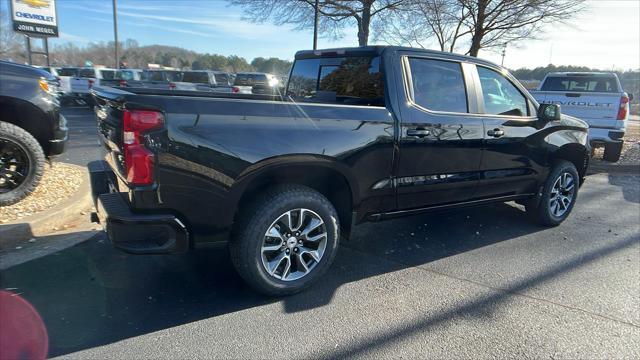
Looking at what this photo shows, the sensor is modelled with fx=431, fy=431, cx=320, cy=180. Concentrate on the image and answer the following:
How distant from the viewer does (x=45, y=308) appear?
2.96 metres

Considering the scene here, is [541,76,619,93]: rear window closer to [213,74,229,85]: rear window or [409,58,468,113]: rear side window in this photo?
[409,58,468,113]: rear side window

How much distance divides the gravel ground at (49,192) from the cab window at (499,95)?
4664 mm

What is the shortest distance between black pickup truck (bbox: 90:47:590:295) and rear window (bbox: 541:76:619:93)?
668 cm

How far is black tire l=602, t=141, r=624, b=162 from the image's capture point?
363 inches

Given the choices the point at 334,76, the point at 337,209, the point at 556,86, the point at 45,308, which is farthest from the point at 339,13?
the point at 45,308

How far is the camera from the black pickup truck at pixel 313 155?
2699 millimetres

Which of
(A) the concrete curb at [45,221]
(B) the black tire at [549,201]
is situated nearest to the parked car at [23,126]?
(A) the concrete curb at [45,221]

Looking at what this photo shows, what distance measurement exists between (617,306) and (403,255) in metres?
1.76

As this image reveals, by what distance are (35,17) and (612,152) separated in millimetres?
16767

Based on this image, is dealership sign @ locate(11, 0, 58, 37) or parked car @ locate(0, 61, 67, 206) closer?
parked car @ locate(0, 61, 67, 206)

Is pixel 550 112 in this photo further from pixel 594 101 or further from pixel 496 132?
pixel 594 101

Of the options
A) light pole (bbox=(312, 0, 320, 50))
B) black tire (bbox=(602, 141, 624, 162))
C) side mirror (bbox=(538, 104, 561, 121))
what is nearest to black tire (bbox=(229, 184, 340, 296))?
side mirror (bbox=(538, 104, 561, 121))

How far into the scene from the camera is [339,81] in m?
4.12

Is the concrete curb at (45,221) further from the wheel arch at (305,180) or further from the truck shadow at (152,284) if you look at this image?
the wheel arch at (305,180)
